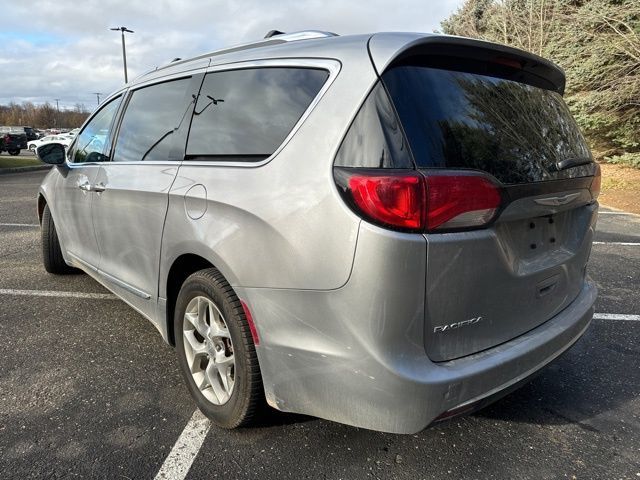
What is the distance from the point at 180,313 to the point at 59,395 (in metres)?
0.88

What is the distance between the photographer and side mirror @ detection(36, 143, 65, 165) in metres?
4.09

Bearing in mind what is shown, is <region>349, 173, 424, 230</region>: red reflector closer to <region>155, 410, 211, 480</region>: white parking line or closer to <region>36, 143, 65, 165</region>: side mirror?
<region>155, 410, 211, 480</region>: white parking line

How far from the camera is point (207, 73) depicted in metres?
2.66

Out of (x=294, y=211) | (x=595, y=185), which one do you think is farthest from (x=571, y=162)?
(x=294, y=211)

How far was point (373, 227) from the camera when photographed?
172 cm

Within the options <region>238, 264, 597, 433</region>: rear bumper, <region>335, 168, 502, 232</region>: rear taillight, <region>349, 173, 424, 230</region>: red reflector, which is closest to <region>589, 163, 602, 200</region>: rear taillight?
<region>238, 264, 597, 433</region>: rear bumper

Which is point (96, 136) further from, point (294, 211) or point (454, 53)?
point (454, 53)

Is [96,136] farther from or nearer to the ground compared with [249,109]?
nearer to the ground

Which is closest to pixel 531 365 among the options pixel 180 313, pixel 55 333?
pixel 180 313

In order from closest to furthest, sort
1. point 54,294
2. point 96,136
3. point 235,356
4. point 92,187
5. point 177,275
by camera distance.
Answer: point 235,356 < point 177,275 < point 92,187 < point 96,136 < point 54,294

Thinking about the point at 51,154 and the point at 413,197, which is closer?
the point at 413,197

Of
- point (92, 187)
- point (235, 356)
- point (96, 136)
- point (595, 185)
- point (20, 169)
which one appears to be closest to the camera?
point (235, 356)

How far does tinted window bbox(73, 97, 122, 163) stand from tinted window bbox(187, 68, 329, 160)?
1.30 metres

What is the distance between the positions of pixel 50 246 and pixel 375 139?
402 cm
